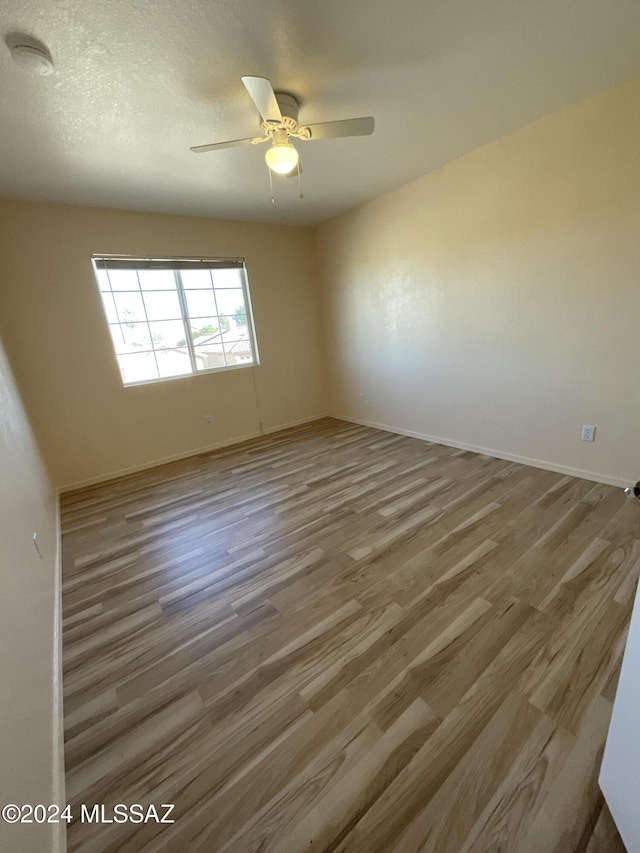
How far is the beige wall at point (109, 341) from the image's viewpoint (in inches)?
114

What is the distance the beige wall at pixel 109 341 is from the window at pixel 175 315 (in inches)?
4.1

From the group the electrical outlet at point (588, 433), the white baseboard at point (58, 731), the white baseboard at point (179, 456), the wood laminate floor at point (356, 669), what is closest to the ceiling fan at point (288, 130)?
the wood laminate floor at point (356, 669)

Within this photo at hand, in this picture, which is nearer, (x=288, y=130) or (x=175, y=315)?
(x=288, y=130)

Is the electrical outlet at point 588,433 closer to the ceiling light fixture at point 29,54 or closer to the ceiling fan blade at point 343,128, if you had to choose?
the ceiling fan blade at point 343,128

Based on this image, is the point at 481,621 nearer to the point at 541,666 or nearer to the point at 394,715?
the point at 541,666

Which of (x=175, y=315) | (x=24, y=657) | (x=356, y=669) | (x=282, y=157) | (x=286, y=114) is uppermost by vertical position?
(x=286, y=114)

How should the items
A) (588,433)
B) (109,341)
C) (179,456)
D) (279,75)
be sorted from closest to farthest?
(279,75)
(588,433)
(109,341)
(179,456)

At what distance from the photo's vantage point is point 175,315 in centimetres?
365

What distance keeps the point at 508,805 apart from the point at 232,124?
3.19 m

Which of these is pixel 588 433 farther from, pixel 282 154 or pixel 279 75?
pixel 279 75

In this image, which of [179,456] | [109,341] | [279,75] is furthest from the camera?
[179,456]

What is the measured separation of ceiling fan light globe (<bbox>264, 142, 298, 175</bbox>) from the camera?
5.86 ft

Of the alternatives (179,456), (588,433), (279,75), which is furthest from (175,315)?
(588,433)

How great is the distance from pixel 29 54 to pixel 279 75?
1.03 meters
